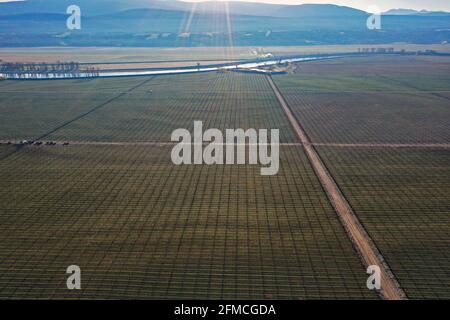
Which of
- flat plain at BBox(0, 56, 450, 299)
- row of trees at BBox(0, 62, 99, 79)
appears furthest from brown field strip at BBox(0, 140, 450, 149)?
row of trees at BBox(0, 62, 99, 79)

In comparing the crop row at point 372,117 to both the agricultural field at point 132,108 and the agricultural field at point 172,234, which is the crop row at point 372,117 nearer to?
the agricultural field at point 132,108

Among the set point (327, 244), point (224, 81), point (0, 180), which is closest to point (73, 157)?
point (0, 180)

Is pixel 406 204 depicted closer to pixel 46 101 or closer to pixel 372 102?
pixel 372 102

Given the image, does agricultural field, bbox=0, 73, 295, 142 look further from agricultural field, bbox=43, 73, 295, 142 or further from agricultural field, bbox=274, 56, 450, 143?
agricultural field, bbox=274, 56, 450, 143

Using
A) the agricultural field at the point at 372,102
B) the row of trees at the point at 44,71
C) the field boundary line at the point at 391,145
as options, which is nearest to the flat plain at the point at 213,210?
the field boundary line at the point at 391,145

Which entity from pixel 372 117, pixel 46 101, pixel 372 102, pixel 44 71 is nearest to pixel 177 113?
pixel 46 101
